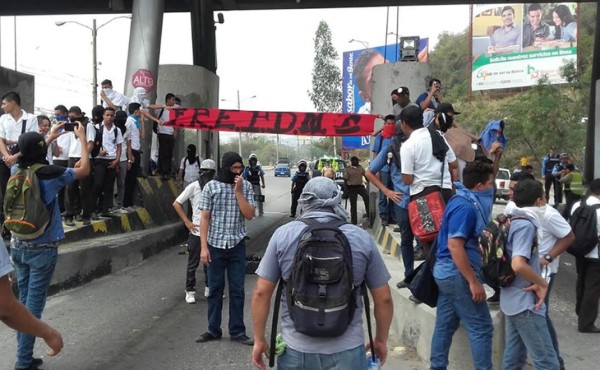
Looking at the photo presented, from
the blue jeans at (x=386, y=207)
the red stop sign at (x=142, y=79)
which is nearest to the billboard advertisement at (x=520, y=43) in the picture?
the red stop sign at (x=142, y=79)

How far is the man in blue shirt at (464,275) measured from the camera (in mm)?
4090

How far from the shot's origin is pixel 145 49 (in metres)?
13.6

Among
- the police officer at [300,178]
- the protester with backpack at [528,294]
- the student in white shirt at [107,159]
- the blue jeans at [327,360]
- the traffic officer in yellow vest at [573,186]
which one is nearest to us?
the blue jeans at [327,360]

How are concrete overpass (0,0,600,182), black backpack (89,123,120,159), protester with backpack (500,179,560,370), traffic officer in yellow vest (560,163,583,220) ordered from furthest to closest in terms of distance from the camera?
concrete overpass (0,0,600,182) → traffic officer in yellow vest (560,163,583,220) → black backpack (89,123,120,159) → protester with backpack (500,179,560,370)

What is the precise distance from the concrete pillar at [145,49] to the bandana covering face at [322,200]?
406 inches

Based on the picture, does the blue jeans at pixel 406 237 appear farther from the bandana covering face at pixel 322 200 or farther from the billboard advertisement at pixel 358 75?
the billboard advertisement at pixel 358 75

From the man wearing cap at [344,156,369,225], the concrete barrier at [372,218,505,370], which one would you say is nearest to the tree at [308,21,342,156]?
the man wearing cap at [344,156,369,225]

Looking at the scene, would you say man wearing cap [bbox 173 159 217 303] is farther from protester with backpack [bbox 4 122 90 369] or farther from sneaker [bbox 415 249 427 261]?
sneaker [bbox 415 249 427 261]

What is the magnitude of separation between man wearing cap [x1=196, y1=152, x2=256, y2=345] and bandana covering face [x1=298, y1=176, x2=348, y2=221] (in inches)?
106

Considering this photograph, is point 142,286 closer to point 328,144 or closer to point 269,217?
point 269,217

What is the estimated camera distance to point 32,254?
4.77 m

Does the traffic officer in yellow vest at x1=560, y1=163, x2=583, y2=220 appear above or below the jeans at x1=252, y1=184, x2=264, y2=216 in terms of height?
above

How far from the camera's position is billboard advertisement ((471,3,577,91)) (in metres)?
51.4

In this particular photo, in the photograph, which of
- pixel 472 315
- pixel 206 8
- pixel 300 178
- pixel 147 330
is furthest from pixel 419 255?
pixel 206 8
